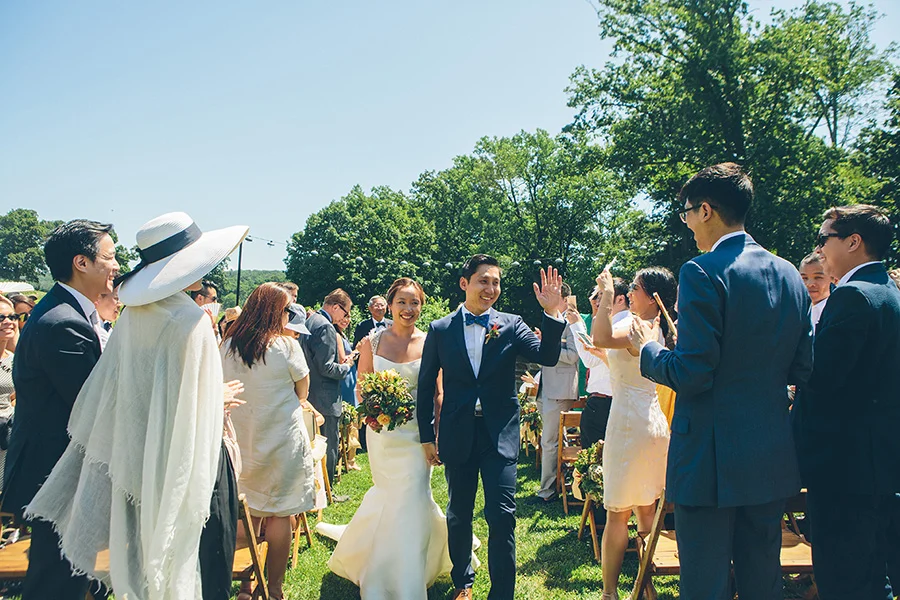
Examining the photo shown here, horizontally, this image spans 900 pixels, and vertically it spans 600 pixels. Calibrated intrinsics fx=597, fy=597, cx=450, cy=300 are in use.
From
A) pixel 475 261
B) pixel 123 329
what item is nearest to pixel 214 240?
pixel 123 329

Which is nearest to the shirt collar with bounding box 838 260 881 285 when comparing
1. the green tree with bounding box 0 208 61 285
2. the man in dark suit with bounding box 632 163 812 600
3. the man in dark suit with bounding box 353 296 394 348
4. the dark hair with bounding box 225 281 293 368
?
the man in dark suit with bounding box 632 163 812 600

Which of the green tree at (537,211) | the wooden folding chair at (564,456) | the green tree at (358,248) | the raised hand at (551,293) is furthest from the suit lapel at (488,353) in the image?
the green tree at (358,248)

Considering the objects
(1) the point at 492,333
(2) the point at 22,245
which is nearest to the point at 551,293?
(1) the point at 492,333

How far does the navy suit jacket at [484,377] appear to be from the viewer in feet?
14.1

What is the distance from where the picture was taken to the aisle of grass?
474cm

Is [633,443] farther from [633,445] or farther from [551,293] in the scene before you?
[551,293]

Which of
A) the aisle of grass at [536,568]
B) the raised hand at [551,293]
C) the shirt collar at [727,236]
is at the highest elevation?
the shirt collar at [727,236]

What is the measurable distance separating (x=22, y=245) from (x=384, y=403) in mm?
116673

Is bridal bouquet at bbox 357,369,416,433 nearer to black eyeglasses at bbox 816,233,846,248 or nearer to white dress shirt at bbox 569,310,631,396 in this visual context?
white dress shirt at bbox 569,310,631,396

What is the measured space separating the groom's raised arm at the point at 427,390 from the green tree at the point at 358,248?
39.0m

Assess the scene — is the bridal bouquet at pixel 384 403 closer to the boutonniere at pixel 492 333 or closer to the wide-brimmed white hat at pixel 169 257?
the boutonniere at pixel 492 333

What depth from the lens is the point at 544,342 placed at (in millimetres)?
4242

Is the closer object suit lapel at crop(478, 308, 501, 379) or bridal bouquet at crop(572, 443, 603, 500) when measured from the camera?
suit lapel at crop(478, 308, 501, 379)

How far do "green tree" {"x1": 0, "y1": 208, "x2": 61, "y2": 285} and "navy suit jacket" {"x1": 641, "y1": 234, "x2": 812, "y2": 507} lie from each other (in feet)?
337
